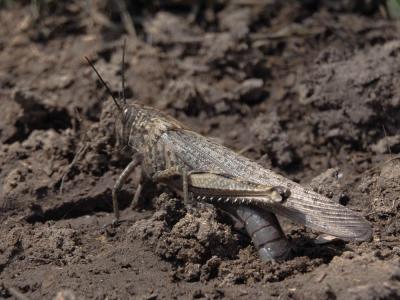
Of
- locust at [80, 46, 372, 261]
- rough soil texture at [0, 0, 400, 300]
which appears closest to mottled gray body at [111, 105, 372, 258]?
locust at [80, 46, 372, 261]

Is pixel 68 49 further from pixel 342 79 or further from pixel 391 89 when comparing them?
pixel 391 89

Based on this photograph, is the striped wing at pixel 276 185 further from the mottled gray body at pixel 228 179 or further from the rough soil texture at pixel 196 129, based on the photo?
the rough soil texture at pixel 196 129

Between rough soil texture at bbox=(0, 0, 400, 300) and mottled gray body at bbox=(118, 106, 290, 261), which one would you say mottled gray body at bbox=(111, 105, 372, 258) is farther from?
rough soil texture at bbox=(0, 0, 400, 300)

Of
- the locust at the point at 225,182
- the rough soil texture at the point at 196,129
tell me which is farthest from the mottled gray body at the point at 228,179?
the rough soil texture at the point at 196,129

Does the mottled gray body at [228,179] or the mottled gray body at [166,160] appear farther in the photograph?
the mottled gray body at [166,160]

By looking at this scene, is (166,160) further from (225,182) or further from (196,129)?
(196,129)

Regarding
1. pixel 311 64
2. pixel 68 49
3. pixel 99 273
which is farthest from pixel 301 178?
pixel 68 49
